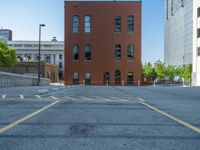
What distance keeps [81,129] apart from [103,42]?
64306 mm

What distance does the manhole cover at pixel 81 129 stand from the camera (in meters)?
6.91

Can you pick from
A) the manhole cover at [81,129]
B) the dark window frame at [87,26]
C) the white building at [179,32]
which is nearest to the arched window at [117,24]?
the dark window frame at [87,26]

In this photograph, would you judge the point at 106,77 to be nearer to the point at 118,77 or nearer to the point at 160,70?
the point at 118,77

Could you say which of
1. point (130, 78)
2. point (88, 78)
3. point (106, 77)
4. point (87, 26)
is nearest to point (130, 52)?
point (130, 78)

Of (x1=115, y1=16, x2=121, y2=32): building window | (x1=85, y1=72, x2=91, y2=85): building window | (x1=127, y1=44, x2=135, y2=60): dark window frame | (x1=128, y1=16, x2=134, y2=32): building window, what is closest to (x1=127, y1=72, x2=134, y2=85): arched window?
(x1=127, y1=44, x2=135, y2=60): dark window frame

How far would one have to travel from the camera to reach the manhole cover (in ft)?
22.7

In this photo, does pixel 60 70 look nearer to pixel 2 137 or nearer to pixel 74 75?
pixel 74 75

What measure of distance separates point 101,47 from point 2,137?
65229 millimetres

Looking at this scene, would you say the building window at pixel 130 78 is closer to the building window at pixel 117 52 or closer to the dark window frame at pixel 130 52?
the dark window frame at pixel 130 52

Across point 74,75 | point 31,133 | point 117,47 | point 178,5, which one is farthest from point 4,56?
point 178,5

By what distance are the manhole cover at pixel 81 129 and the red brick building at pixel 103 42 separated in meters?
62.6

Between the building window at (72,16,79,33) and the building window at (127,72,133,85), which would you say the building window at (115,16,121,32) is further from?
the building window at (127,72,133,85)

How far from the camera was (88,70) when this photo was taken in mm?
71000

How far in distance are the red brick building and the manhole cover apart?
62597 millimetres
